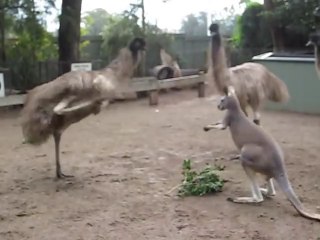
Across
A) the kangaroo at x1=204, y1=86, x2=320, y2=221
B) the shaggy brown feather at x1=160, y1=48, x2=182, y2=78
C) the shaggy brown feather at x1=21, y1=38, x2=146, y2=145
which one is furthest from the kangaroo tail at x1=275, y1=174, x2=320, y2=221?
the shaggy brown feather at x1=160, y1=48, x2=182, y2=78

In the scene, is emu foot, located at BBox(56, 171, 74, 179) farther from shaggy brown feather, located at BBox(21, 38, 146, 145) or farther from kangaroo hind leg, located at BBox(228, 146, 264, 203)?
kangaroo hind leg, located at BBox(228, 146, 264, 203)

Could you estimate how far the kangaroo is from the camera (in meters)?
4.25

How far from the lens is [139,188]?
5.05 metres

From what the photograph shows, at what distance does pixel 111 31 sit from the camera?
13.6 metres

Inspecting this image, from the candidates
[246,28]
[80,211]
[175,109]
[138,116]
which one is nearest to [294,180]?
[80,211]

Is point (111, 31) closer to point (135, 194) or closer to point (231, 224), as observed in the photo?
point (135, 194)

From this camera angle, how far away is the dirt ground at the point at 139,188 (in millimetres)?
3986

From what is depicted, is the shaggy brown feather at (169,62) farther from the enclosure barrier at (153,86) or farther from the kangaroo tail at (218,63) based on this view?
the kangaroo tail at (218,63)

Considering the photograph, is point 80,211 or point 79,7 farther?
point 79,7

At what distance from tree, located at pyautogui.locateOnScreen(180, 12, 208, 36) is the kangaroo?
13728 mm

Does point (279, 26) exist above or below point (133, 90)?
above

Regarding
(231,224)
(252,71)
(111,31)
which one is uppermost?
(111,31)

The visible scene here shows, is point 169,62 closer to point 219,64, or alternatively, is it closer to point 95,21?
point 95,21

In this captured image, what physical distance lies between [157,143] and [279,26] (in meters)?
7.82
